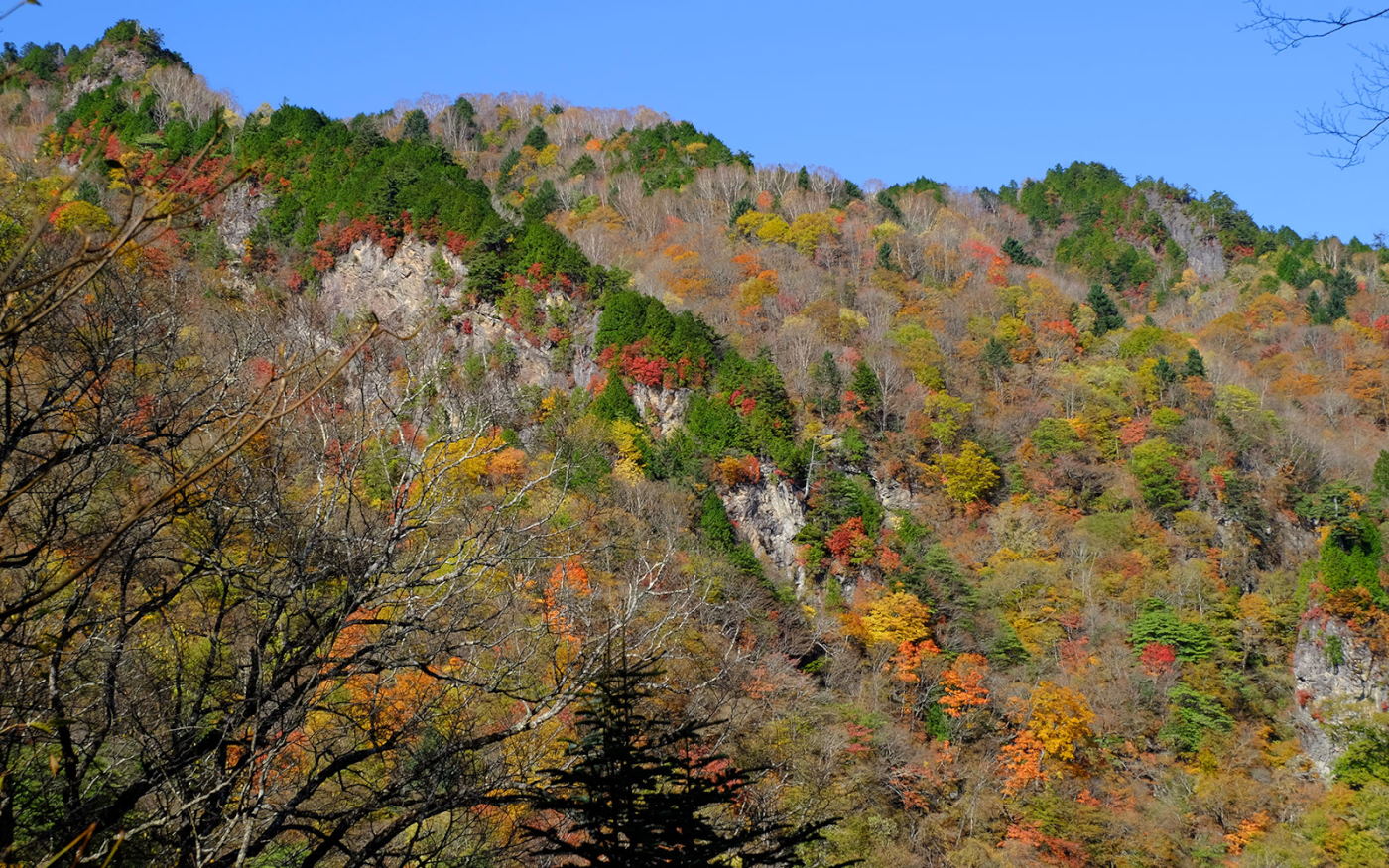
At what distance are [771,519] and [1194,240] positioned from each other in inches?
1770

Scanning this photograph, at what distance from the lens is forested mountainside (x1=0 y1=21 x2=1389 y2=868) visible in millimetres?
3566

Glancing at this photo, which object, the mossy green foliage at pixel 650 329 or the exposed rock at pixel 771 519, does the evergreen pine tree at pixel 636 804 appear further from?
the mossy green foliage at pixel 650 329

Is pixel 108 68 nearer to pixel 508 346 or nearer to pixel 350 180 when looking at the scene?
pixel 350 180

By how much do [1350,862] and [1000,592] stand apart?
39.3 ft

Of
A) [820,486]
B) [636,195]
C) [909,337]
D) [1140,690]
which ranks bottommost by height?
[1140,690]

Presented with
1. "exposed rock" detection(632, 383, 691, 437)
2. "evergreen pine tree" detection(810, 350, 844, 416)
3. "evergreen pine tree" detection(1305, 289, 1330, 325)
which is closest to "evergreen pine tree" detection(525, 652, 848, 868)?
"exposed rock" detection(632, 383, 691, 437)

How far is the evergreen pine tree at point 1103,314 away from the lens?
152 feet

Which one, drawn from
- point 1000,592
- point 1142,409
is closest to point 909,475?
point 1000,592

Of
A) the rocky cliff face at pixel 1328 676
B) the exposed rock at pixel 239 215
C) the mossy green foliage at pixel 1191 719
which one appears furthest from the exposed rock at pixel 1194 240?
the exposed rock at pixel 239 215

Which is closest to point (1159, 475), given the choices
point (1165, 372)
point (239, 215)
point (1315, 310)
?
point (1165, 372)

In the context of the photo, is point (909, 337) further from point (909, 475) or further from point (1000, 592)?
point (1000, 592)

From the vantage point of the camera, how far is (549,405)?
1275 inches

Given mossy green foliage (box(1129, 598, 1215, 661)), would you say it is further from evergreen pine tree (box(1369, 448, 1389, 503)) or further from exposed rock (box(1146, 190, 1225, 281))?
exposed rock (box(1146, 190, 1225, 281))

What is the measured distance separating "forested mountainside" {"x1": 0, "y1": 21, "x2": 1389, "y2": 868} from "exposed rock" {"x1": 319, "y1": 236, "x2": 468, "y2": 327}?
0.16 m
